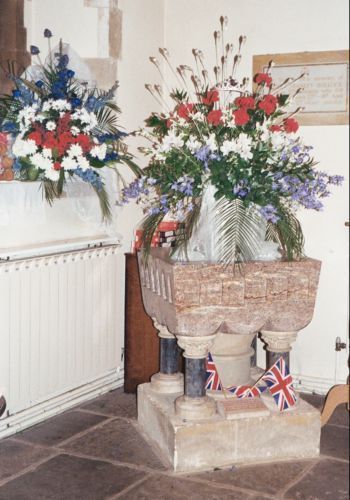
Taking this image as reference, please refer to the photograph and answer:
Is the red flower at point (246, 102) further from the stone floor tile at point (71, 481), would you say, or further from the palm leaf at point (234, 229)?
the stone floor tile at point (71, 481)

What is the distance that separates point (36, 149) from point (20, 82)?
376 millimetres

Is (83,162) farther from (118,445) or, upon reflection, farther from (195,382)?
(118,445)

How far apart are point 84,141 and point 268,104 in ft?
3.06

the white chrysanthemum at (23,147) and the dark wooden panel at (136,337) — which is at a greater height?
the white chrysanthemum at (23,147)

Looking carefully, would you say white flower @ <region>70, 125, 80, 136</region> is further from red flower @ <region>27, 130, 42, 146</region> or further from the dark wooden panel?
the dark wooden panel

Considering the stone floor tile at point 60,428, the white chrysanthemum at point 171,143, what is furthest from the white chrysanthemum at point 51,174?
the stone floor tile at point 60,428

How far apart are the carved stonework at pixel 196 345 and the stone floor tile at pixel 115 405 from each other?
0.83m

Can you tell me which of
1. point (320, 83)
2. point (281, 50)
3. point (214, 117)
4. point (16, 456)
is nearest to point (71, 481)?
point (16, 456)

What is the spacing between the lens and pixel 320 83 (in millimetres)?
4145

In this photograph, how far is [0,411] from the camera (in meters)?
2.62

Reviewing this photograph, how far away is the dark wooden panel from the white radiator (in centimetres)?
12

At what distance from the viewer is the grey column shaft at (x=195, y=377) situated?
3305 millimetres

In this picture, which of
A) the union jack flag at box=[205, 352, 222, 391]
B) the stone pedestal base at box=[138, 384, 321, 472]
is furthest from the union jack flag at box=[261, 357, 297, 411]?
the union jack flag at box=[205, 352, 222, 391]

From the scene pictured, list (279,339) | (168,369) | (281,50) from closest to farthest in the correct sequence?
(279,339)
(168,369)
(281,50)
